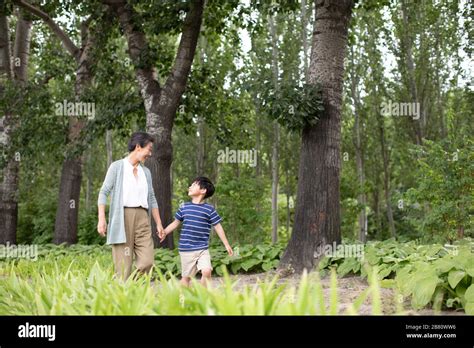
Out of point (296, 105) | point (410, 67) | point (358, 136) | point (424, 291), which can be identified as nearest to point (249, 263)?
point (296, 105)

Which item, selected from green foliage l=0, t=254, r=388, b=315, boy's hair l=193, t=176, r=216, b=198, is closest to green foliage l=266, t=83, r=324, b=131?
boy's hair l=193, t=176, r=216, b=198

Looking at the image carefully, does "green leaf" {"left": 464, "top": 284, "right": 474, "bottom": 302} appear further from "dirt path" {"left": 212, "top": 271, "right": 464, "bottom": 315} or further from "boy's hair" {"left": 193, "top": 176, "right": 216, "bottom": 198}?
"boy's hair" {"left": 193, "top": 176, "right": 216, "bottom": 198}

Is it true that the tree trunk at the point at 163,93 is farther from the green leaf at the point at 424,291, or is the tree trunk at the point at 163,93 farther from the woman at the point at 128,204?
the green leaf at the point at 424,291

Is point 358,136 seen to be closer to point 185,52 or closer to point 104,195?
point 185,52

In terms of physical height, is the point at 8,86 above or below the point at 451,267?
above

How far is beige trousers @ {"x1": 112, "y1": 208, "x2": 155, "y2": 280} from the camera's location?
662 cm

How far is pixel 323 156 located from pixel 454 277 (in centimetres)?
401

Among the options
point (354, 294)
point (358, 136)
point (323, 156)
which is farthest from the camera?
point (358, 136)

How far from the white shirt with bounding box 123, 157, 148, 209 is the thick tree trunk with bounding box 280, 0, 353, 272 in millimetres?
3197

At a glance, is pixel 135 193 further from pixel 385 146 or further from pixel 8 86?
pixel 385 146

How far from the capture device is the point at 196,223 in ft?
23.4
